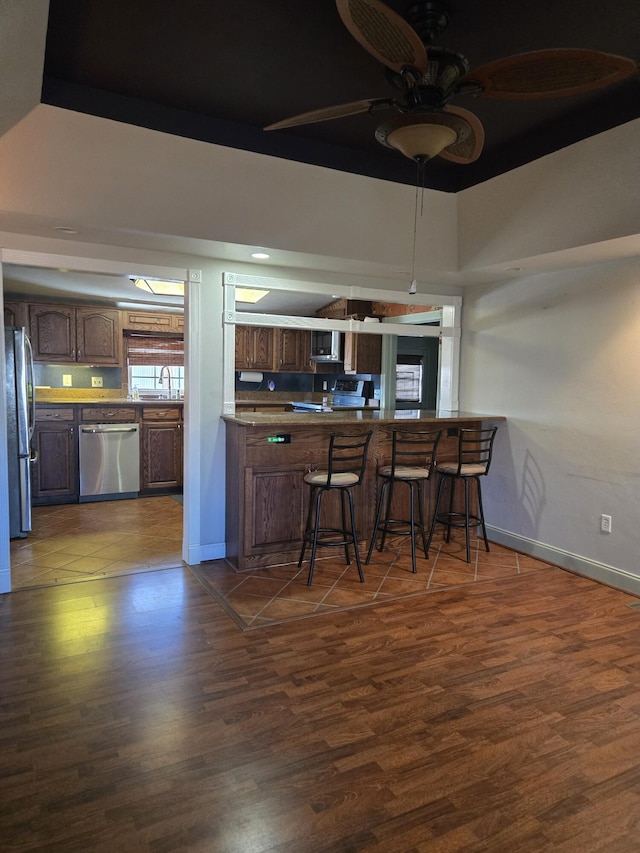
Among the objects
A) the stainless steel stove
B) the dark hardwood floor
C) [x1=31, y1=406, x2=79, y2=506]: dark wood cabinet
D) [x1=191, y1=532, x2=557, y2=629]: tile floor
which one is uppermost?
the stainless steel stove

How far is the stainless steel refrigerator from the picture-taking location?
404 centimetres

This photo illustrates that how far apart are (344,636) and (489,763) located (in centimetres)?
101

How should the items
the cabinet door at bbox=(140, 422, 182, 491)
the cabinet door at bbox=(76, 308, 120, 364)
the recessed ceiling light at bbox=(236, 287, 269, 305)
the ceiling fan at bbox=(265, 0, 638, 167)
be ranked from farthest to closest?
the recessed ceiling light at bbox=(236, 287, 269, 305), the cabinet door at bbox=(76, 308, 120, 364), the cabinet door at bbox=(140, 422, 182, 491), the ceiling fan at bbox=(265, 0, 638, 167)

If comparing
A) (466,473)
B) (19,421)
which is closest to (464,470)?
(466,473)

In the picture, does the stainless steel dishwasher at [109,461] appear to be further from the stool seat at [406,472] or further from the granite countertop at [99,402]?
the stool seat at [406,472]

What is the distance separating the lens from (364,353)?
6.23 meters

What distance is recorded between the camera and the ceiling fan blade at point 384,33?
1476 mm

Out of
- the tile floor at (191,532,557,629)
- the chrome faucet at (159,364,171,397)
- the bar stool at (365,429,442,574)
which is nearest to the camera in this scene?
the tile floor at (191,532,557,629)

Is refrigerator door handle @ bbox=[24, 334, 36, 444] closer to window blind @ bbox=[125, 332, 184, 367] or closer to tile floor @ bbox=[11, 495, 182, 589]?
tile floor @ bbox=[11, 495, 182, 589]

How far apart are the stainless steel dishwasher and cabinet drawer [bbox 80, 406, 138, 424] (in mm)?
65

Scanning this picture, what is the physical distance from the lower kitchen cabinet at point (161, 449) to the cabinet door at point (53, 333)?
3.60 feet

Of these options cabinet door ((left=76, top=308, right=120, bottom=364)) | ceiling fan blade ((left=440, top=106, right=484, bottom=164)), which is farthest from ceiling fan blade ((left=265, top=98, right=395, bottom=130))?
cabinet door ((left=76, top=308, right=120, bottom=364))

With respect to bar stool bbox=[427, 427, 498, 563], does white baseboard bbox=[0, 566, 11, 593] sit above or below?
below

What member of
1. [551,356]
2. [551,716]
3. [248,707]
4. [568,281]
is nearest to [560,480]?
[551,356]
